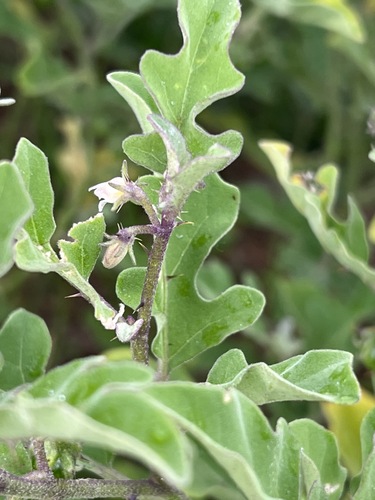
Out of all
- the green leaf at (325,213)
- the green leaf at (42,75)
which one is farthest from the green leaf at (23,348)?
the green leaf at (42,75)

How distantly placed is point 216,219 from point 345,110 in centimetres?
109

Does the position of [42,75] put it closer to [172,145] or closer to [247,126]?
[247,126]

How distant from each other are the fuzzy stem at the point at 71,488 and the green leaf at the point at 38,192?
164 mm

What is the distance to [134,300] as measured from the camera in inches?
24.1

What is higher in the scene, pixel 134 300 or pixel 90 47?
pixel 134 300

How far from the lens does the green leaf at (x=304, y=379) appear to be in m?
0.52

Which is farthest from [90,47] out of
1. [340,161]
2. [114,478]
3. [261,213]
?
[114,478]

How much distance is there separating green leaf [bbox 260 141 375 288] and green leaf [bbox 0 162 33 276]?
1.26 feet

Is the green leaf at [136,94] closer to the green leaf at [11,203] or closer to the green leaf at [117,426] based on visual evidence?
the green leaf at [11,203]

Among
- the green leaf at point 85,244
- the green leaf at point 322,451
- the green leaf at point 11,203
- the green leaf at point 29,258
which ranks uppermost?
the green leaf at point 11,203

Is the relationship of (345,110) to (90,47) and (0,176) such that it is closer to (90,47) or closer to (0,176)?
(90,47)

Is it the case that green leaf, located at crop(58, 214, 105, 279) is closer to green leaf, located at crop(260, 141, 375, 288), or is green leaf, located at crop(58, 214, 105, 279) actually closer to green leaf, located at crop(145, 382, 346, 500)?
green leaf, located at crop(145, 382, 346, 500)

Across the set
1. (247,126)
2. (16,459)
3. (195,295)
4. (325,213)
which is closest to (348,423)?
(325,213)

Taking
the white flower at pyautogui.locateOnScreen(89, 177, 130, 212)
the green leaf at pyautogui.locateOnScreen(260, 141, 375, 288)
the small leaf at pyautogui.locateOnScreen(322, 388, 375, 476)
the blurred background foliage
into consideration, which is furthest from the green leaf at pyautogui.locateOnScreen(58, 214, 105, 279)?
the blurred background foliage
